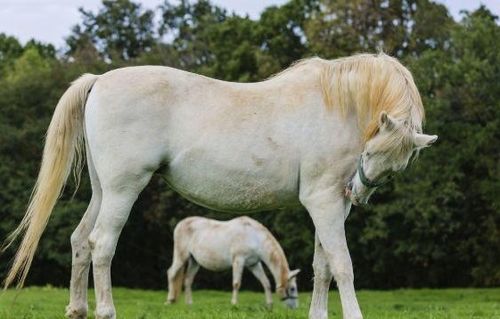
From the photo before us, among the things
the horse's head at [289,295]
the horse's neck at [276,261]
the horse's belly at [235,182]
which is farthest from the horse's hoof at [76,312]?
the horse's neck at [276,261]

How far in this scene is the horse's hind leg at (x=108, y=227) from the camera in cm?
584

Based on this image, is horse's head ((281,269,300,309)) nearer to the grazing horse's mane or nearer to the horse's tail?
the horse's tail

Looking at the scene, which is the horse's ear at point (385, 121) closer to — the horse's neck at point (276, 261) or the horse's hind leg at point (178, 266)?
the horse's neck at point (276, 261)

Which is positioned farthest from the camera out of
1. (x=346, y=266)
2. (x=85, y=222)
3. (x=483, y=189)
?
(x=483, y=189)

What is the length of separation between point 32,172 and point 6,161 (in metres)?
1.26

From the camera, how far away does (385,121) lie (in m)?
5.62

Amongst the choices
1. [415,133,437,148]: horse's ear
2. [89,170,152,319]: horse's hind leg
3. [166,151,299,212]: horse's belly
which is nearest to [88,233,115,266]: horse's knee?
[89,170,152,319]: horse's hind leg

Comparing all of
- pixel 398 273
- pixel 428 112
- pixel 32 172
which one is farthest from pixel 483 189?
pixel 32 172

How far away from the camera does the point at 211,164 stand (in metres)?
6.01

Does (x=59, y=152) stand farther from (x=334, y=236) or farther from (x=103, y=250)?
(x=334, y=236)

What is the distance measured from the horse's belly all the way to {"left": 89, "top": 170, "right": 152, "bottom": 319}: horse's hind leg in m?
0.40

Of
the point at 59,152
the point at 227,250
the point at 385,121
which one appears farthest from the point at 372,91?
the point at 227,250

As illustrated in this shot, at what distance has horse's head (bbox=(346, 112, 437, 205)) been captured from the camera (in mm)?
5645

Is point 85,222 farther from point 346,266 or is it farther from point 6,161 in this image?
point 6,161
